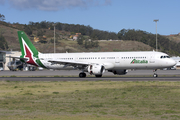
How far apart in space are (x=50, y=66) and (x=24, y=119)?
3390cm

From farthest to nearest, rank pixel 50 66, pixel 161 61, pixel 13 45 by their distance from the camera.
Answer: pixel 13 45, pixel 50 66, pixel 161 61

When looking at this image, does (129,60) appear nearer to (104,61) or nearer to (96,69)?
(104,61)

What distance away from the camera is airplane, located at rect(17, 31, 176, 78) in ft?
131

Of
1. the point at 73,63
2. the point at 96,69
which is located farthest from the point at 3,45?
the point at 96,69

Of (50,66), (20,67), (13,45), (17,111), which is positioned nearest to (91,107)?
(17,111)

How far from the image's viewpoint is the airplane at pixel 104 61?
131ft

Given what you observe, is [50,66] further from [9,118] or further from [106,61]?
[9,118]

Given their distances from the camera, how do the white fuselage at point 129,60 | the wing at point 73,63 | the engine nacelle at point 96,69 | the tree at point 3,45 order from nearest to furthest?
the engine nacelle at point 96,69 → the white fuselage at point 129,60 → the wing at point 73,63 → the tree at point 3,45

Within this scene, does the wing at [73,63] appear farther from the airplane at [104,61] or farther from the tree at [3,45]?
the tree at [3,45]

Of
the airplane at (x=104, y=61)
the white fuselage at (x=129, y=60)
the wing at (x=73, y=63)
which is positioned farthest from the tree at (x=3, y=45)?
the wing at (x=73, y=63)

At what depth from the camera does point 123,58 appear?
4088cm

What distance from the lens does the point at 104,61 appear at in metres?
41.8

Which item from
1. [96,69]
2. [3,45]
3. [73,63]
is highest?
[3,45]

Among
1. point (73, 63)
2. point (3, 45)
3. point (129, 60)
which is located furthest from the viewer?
point (3, 45)
